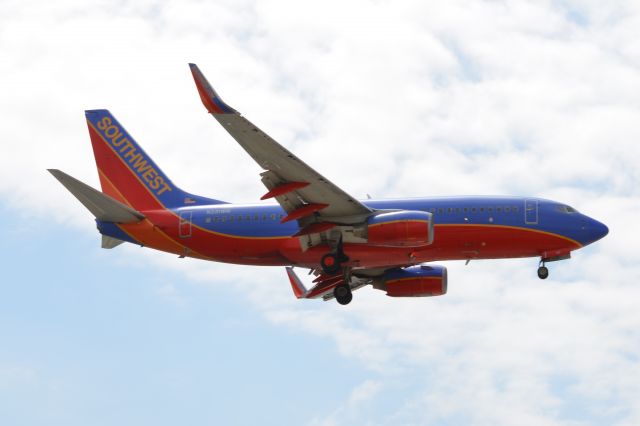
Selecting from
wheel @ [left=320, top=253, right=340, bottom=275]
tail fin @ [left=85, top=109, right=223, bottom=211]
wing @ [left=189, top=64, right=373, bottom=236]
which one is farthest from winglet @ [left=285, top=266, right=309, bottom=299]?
wing @ [left=189, top=64, right=373, bottom=236]

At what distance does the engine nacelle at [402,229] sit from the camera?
2035 inches

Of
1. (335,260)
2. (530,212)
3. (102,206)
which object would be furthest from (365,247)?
(102,206)

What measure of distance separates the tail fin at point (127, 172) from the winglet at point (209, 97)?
14.3 meters

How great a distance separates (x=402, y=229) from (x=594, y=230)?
31.8 ft

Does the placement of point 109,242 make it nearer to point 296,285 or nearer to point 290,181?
point 296,285

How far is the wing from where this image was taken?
44.7m

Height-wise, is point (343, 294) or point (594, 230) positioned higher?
point (594, 230)

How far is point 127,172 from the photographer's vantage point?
61.1m

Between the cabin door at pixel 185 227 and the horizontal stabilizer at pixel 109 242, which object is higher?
the cabin door at pixel 185 227

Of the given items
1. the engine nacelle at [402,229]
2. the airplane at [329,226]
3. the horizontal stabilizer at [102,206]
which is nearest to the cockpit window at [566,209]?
the airplane at [329,226]

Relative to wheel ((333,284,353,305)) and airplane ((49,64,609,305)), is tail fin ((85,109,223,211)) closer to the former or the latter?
airplane ((49,64,609,305))

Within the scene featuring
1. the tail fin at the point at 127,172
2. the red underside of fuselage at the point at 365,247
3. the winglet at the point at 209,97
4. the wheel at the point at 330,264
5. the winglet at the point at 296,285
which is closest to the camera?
the winglet at the point at 209,97

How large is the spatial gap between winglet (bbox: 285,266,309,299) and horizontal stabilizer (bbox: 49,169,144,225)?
33.3 ft

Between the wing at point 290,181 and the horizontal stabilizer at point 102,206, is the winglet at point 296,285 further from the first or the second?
the horizontal stabilizer at point 102,206
